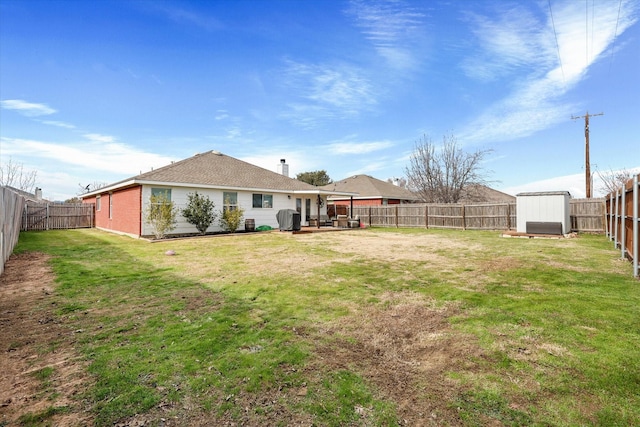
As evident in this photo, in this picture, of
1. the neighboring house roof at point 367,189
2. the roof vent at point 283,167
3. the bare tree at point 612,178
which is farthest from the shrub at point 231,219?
the bare tree at point 612,178

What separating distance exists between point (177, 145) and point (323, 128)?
13077 millimetres

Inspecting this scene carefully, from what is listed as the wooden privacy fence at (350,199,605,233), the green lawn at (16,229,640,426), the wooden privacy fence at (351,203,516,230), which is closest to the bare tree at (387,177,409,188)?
the wooden privacy fence at (351,203,516,230)

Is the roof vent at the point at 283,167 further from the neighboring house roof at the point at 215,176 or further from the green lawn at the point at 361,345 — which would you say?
the green lawn at the point at 361,345

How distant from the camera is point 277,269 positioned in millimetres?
7285

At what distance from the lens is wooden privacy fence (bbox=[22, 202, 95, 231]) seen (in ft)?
66.1

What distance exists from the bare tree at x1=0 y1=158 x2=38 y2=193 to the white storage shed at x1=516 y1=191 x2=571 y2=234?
46151mm

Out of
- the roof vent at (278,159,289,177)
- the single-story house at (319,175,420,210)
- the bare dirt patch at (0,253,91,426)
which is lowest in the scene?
the bare dirt patch at (0,253,91,426)

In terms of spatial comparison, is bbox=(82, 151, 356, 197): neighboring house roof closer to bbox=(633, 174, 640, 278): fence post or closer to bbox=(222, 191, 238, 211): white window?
bbox=(222, 191, 238, 211): white window

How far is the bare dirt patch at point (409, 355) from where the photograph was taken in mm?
2303

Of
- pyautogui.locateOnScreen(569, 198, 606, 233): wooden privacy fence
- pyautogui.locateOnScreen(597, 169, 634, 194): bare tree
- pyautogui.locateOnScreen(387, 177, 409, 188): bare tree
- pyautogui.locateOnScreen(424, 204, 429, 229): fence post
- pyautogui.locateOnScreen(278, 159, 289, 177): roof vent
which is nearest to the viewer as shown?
pyautogui.locateOnScreen(569, 198, 606, 233): wooden privacy fence

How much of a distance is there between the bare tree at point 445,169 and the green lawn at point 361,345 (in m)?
23.7

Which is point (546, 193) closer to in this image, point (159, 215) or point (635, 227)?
point (635, 227)

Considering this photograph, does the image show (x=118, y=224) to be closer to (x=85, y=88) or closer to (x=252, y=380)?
(x=85, y=88)

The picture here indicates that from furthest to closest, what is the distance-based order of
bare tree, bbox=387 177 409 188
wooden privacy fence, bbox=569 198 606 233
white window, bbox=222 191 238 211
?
bare tree, bbox=387 177 409 188 < white window, bbox=222 191 238 211 < wooden privacy fence, bbox=569 198 606 233
